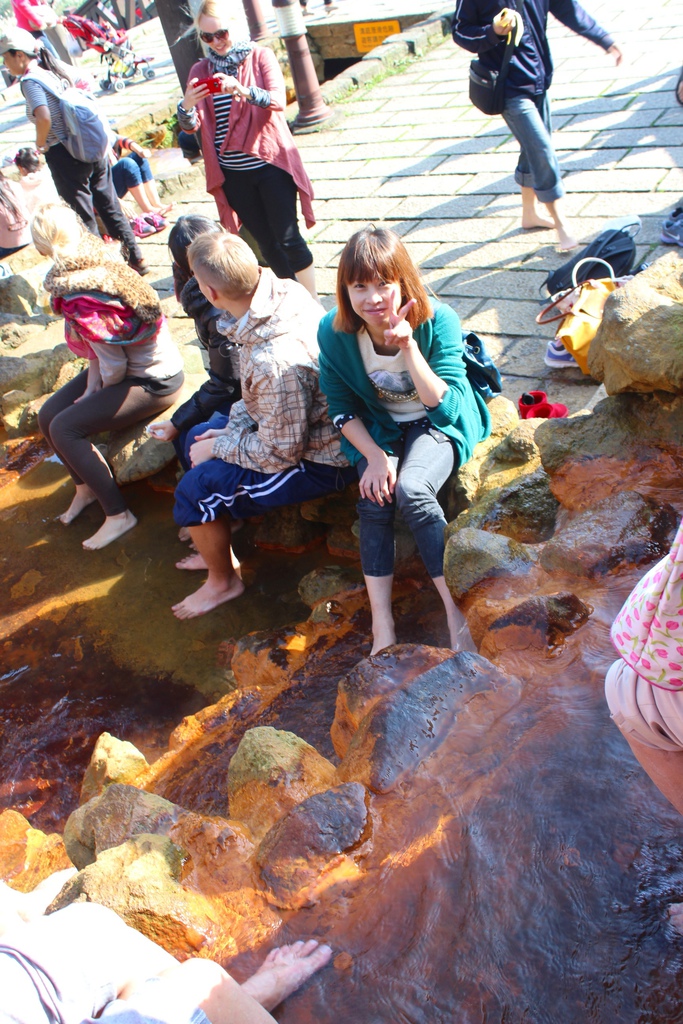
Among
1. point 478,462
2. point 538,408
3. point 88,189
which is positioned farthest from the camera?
point 88,189

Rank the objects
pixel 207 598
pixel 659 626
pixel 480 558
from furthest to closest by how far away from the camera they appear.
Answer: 1. pixel 207 598
2. pixel 480 558
3. pixel 659 626

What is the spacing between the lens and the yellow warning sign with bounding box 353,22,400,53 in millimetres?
10531

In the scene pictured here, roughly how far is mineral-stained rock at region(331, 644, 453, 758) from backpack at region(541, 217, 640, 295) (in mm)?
2622

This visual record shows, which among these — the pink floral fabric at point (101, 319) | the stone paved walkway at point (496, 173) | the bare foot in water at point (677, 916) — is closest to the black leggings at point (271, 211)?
the stone paved walkway at point (496, 173)

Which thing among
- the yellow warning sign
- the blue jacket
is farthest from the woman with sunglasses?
the yellow warning sign

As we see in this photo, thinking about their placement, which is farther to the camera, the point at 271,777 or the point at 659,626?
the point at 271,777

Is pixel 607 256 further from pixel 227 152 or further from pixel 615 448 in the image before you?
pixel 227 152

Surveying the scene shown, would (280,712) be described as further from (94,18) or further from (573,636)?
(94,18)

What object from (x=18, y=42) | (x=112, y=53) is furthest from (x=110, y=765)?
(x=112, y=53)

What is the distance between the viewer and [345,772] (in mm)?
2146

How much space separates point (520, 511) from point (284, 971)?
169 cm

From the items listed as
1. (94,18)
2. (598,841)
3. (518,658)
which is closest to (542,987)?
(598,841)

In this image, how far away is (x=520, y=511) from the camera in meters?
2.91

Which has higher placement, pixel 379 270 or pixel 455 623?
pixel 379 270
